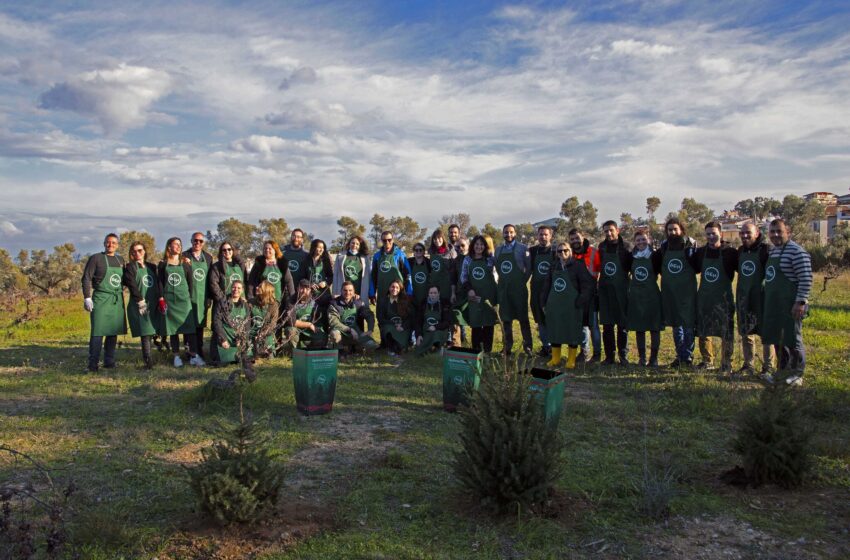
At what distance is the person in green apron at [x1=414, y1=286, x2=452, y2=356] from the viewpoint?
10141 millimetres

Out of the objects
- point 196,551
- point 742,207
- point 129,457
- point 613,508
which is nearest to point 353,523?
point 196,551

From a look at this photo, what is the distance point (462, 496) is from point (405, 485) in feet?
1.85

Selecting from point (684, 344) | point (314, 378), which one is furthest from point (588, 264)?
point (314, 378)

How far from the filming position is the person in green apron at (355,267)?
34.6ft

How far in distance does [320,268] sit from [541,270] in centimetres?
361

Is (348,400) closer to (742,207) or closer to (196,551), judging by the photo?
(196,551)

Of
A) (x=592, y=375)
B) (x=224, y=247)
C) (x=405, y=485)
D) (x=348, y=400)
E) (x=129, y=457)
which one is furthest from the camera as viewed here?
(x=224, y=247)

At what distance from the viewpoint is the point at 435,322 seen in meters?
10.2

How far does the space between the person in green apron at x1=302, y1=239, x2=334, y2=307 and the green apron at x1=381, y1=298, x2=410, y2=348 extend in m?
1.00

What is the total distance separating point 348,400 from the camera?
24.5ft

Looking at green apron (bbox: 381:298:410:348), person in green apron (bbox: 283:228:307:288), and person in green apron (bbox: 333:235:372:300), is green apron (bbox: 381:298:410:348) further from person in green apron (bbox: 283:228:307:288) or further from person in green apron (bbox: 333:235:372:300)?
person in green apron (bbox: 283:228:307:288)

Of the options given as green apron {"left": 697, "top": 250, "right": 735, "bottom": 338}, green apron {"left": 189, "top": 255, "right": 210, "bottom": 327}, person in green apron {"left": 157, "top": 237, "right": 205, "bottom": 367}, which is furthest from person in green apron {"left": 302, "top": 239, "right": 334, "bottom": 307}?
green apron {"left": 697, "top": 250, "right": 735, "bottom": 338}

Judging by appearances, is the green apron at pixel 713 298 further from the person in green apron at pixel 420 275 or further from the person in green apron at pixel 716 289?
the person in green apron at pixel 420 275

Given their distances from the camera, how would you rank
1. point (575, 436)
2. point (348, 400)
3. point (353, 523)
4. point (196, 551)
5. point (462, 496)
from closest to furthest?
point (196, 551) < point (353, 523) < point (462, 496) < point (575, 436) < point (348, 400)
